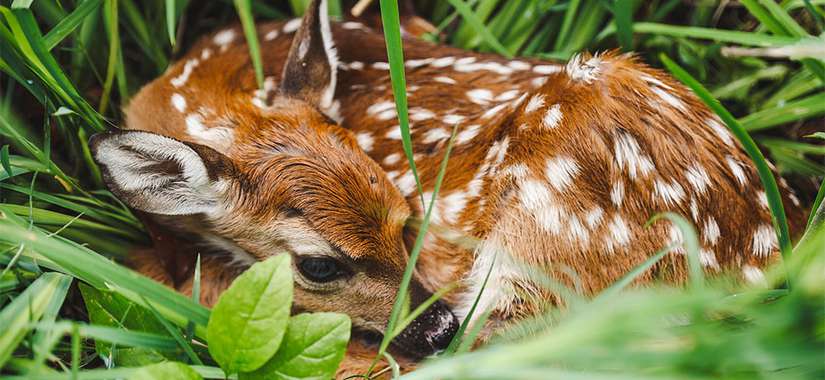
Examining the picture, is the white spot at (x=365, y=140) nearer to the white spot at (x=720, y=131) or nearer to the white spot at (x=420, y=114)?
the white spot at (x=420, y=114)

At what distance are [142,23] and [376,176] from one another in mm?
1123

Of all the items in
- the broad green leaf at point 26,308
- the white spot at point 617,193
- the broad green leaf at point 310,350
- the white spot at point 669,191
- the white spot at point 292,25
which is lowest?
the broad green leaf at point 26,308

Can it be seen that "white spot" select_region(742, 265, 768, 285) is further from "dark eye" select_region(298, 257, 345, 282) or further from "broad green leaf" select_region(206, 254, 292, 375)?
"broad green leaf" select_region(206, 254, 292, 375)

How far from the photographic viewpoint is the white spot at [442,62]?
2569 mm

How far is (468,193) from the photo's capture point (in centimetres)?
220

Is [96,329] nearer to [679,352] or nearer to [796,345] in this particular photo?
[679,352]

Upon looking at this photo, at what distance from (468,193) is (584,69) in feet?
1.59

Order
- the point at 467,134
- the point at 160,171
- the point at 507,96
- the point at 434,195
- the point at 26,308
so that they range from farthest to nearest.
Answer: the point at 507,96 → the point at 467,134 → the point at 160,171 → the point at 434,195 → the point at 26,308

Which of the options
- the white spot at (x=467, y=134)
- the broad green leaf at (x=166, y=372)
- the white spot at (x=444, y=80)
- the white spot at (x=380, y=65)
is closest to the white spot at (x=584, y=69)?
the white spot at (x=467, y=134)

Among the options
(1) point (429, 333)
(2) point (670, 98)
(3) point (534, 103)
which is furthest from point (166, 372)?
(2) point (670, 98)

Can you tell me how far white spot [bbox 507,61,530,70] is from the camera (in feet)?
8.35

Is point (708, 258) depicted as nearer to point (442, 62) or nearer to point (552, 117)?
point (552, 117)

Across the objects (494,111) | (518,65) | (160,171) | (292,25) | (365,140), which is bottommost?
(160,171)

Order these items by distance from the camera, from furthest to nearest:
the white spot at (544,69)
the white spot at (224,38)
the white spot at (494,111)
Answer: the white spot at (224,38) → the white spot at (544,69) → the white spot at (494,111)
